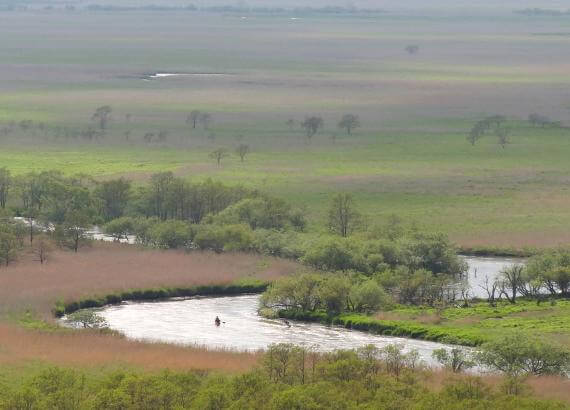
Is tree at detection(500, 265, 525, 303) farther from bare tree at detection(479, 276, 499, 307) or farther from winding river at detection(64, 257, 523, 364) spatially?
winding river at detection(64, 257, 523, 364)

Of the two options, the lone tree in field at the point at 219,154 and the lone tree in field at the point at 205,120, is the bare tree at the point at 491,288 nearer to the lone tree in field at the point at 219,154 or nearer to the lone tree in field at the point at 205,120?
the lone tree in field at the point at 219,154

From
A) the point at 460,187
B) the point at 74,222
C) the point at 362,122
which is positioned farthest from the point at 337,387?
the point at 362,122

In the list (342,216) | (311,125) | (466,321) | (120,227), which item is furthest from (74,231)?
(311,125)

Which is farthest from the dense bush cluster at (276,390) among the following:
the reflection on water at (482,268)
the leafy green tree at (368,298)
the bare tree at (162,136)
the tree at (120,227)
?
the bare tree at (162,136)

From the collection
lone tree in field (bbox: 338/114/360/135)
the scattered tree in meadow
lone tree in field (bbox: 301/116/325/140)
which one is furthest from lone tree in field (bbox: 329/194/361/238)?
the scattered tree in meadow

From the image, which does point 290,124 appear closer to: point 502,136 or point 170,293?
point 502,136

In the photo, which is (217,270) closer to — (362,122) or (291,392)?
(291,392)

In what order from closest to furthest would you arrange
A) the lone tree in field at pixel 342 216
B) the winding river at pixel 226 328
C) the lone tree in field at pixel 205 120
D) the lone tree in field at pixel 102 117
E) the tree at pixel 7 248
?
the winding river at pixel 226 328
the tree at pixel 7 248
the lone tree in field at pixel 342 216
the lone tree in field at pixel 102 117
the lone tree in field at pixel 205 120
